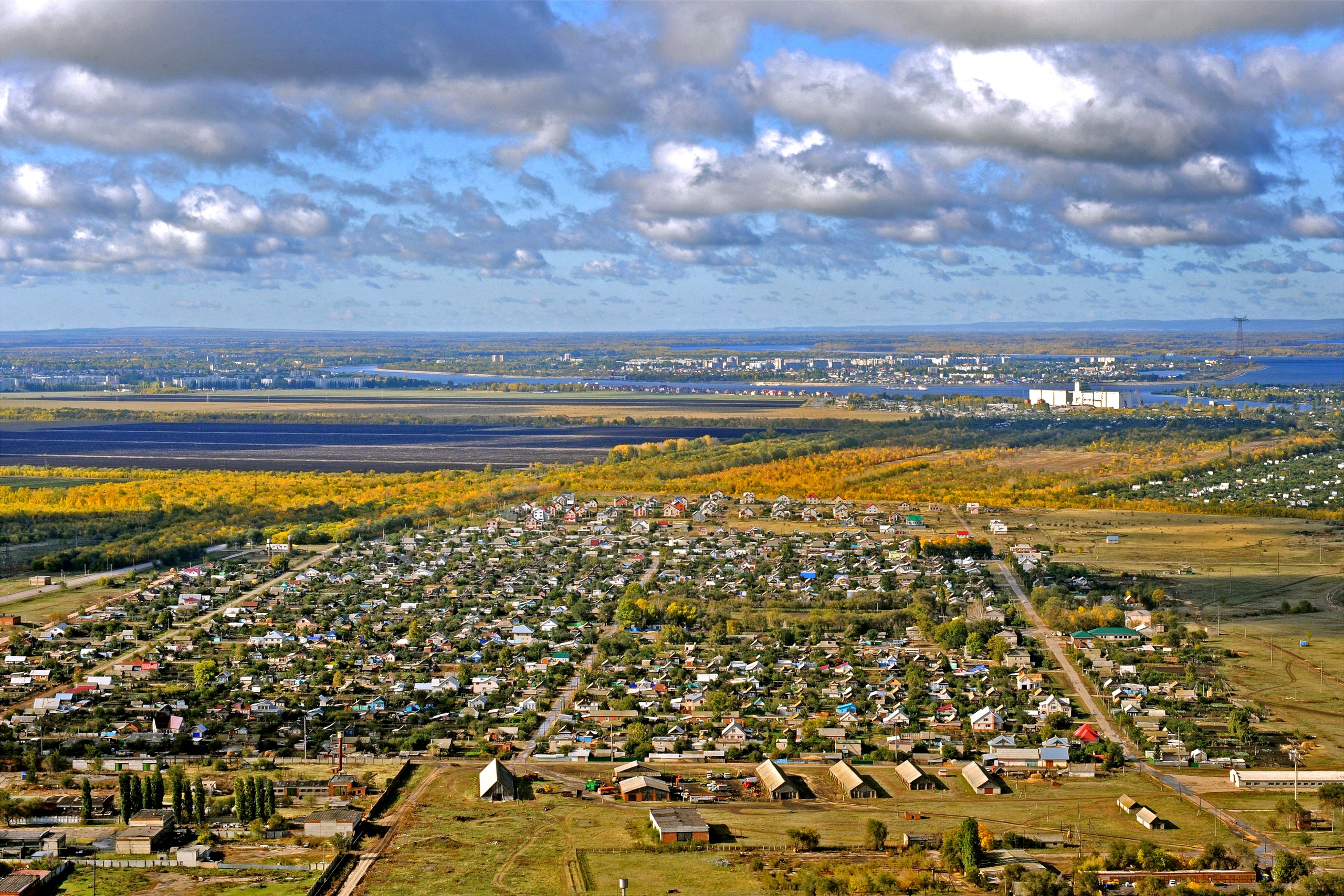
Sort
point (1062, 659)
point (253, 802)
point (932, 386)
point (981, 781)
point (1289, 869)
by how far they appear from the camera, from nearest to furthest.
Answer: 1. point (1289, 869)
2. point (253, 802)
3. point (981, 781)
4. point (1062, 659)
5. point (932, 386)

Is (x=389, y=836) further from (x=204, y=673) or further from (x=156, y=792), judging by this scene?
(x=204, y=673)

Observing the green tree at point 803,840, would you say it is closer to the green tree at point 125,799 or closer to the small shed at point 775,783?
the small shed at point 775,783

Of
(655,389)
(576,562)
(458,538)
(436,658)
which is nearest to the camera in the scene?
(436,658)

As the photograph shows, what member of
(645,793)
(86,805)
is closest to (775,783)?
(645,793)

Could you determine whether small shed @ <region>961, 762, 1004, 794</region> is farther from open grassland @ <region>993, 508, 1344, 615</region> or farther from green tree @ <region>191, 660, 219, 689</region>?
green tree @ <region>191, 660, 219, 689</region>

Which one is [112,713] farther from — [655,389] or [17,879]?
[655,389]

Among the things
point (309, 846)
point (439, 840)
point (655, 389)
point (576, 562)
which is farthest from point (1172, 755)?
point (655, 389)

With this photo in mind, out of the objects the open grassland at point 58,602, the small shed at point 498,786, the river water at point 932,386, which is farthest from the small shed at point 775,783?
the river water at point 932,386
